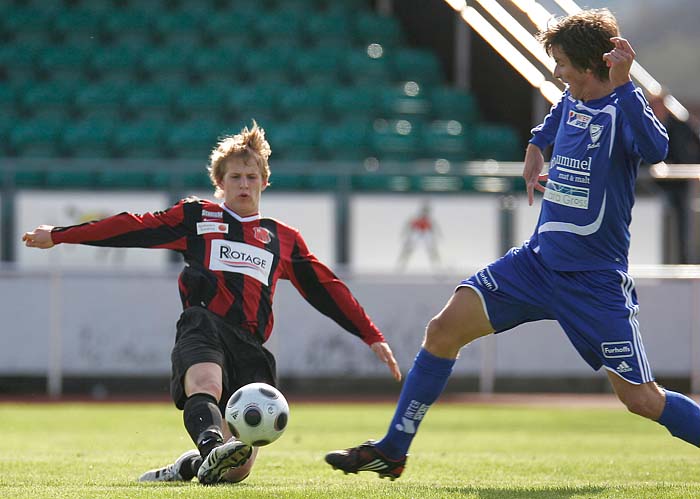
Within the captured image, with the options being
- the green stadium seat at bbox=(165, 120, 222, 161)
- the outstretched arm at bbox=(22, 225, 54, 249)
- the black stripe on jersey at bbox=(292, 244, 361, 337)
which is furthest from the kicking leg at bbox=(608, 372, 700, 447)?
the green stadium seat at bbox=(165, 120, 222, 161)

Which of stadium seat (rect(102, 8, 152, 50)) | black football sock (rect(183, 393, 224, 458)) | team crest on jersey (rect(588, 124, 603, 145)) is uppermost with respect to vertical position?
stadium seat (rect(102, 8, 152, 50))

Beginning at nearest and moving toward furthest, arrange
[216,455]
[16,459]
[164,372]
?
[216,455]
[16,459]
[164,372]

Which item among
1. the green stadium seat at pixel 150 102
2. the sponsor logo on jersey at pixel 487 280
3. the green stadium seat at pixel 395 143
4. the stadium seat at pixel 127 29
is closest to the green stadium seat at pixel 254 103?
the green stadium seat at pixel 150 102

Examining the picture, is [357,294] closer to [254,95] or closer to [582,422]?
[582,422]

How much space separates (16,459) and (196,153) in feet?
31.4

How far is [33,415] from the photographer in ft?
38.9

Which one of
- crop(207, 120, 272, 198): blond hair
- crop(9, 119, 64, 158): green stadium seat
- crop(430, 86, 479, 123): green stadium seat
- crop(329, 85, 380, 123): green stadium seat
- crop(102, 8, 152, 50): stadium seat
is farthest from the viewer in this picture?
crop(102, 8, 152, 50): stadium seat

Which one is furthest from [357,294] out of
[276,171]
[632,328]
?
[632,328]

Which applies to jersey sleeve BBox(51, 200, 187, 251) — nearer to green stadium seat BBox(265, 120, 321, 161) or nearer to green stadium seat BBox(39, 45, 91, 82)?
green stadium seat BBox(265, 120, 321, 161)

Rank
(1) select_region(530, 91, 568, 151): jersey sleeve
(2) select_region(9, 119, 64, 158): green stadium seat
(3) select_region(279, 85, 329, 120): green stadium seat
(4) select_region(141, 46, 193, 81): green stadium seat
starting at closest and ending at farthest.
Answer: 1. (1) select_region(530, 91, 568, 151): jersey sleeve
2. (2) select_region(9, 119, 64, 158): green stadium seat
3. (3) select_region(279, 85, 329, 120): green stadium seat
4. (4) select_region(141, 46, 193, 81): green stadium seat

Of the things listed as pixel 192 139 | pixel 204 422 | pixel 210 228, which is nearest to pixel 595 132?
pixel 210 228

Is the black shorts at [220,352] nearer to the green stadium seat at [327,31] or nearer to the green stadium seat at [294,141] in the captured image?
the green stadium seat at [294,141]

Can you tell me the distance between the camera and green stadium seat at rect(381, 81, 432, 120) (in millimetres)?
17625

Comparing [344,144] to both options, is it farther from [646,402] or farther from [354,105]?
[646,402]
